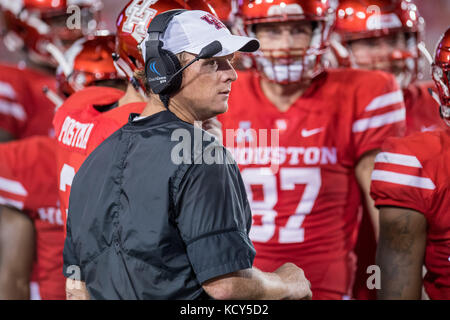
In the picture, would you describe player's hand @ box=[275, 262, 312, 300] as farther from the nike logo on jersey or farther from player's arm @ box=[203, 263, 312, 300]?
the nike logo on jersey

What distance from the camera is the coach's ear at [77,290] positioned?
1.51 meters

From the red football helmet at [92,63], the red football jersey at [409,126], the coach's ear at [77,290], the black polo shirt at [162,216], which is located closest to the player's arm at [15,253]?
the red football helmet at [92,63]

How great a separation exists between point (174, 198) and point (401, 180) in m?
0.80

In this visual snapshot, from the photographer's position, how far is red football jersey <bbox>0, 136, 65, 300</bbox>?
2.41 m

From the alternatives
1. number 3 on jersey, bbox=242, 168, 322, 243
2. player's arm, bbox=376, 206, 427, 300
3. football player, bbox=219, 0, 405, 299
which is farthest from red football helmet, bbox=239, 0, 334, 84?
player's arm, bbox=376, 206, 427, 300

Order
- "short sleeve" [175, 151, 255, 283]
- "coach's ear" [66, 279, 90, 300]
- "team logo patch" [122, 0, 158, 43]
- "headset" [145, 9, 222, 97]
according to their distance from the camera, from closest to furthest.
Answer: "short sleeve" [175, 151, 255, 283] < "headset" [145, 9, 222, 97] < "coach's ear" [66, 279, 90, 300] < "team logo patch" [122, 0, 158, 43]

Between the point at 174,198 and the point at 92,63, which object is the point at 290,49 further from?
the point at 174,198

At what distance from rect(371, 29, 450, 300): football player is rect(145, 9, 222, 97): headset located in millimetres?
743

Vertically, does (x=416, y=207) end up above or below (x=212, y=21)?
below

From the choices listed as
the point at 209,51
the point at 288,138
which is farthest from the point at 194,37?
the point at 288,138

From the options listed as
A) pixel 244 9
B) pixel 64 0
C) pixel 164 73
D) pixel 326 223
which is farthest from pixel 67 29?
pixel 164 73

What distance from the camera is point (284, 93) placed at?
2.46m

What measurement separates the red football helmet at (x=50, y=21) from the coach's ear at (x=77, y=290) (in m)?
1.91

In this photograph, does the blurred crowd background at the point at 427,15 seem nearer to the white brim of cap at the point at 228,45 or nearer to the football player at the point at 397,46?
the football player at the point at 397,46
